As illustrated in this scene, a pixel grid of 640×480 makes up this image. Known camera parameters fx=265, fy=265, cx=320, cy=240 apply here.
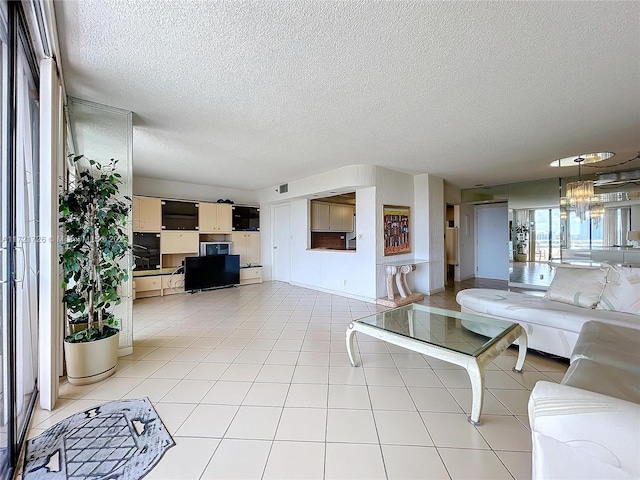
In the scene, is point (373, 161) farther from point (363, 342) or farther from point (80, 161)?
point (80, 161)

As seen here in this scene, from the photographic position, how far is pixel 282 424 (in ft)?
5.64

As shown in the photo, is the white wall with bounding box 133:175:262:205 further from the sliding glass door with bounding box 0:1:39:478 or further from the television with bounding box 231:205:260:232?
the sliding glass door with bounding box 0:1:39:478

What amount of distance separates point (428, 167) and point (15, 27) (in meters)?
5.04

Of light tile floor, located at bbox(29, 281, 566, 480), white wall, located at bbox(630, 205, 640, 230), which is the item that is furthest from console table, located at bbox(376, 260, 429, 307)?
white wall, located at bbox(630, 205, 640, 230)

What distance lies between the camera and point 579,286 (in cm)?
281

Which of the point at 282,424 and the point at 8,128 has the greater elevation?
the point at 8,128

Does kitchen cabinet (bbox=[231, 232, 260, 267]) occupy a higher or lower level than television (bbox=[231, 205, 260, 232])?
lower

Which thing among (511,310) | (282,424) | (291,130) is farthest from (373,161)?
(282,424)

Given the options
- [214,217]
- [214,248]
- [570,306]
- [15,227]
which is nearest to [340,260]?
[214,248]

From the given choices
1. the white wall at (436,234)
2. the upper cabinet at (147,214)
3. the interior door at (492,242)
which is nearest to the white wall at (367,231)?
the white wall at (436,234)

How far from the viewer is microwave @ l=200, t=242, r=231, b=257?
6.27m

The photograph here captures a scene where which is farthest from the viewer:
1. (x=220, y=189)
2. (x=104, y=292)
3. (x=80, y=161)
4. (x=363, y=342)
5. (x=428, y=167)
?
(x=220, y=189)

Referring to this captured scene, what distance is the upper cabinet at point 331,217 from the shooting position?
657 centimetres

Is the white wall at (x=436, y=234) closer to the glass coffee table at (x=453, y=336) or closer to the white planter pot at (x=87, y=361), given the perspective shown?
the glass coffee table at (x=453, y=336)
